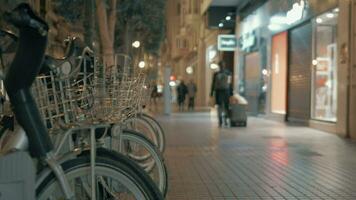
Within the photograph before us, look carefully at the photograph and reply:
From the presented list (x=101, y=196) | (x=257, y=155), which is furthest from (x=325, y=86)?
(x=101, y=196)

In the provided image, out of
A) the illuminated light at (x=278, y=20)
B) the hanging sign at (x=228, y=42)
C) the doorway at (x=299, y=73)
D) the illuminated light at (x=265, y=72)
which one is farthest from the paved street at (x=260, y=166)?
the hanging sign at (x=228, y=42)

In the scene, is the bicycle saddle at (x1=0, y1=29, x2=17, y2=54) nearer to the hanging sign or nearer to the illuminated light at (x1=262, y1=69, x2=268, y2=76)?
the illuminated light at (x1=262, y1=69, x2=268, y2=76)

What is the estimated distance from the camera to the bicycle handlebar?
2293mm

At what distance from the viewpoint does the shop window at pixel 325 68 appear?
14.1 metres

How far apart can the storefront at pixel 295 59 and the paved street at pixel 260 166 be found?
2280 millimetres

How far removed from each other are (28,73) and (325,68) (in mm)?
13434

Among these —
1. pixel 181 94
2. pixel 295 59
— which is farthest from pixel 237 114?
pixel 181 94

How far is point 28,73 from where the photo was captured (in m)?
2.48

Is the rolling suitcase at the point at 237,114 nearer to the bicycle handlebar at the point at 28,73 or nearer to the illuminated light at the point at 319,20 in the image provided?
the illuminated light at the point at 319,20

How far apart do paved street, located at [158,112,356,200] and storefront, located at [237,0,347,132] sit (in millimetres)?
2280

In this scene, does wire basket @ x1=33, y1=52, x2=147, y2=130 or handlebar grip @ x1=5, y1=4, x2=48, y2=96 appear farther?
wire basket @ x1=33, y1=52, x2=147, y2=130

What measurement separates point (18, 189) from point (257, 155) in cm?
693

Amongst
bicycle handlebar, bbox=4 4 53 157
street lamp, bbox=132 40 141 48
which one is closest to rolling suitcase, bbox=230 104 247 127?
street lamp, bbox=132 40 141 48

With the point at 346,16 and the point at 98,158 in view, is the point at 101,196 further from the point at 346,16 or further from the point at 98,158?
the point at 346,16
